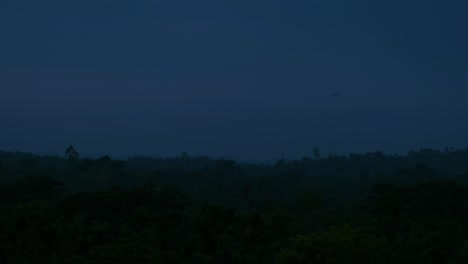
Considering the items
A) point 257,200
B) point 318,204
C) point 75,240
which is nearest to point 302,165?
point 257,200

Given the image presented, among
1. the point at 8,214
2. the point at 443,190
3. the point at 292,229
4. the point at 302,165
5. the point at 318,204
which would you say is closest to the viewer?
the point at 8,214

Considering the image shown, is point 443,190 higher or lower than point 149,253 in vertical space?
higher

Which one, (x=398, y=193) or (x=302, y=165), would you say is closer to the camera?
(x=398, y=193)

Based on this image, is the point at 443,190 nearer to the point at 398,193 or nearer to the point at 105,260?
the point at 398,193

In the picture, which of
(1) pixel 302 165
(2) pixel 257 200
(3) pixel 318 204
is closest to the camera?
(3) pixel 318 204

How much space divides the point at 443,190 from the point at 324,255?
1238 centimetres

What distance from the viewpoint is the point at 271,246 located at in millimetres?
15836

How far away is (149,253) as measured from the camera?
1139 centimetres

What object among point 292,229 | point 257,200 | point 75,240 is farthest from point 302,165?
point 75,240

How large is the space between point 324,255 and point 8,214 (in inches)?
502

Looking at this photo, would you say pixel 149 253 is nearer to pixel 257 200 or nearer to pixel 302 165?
pixel 257 200

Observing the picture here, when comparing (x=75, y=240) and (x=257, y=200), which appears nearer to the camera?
(x=75, y=240)

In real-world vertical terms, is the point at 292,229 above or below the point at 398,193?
below

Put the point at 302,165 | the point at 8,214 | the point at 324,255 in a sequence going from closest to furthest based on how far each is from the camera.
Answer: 1. the point at 324,255
2. the point at 8,214
3. the point at 302,165
